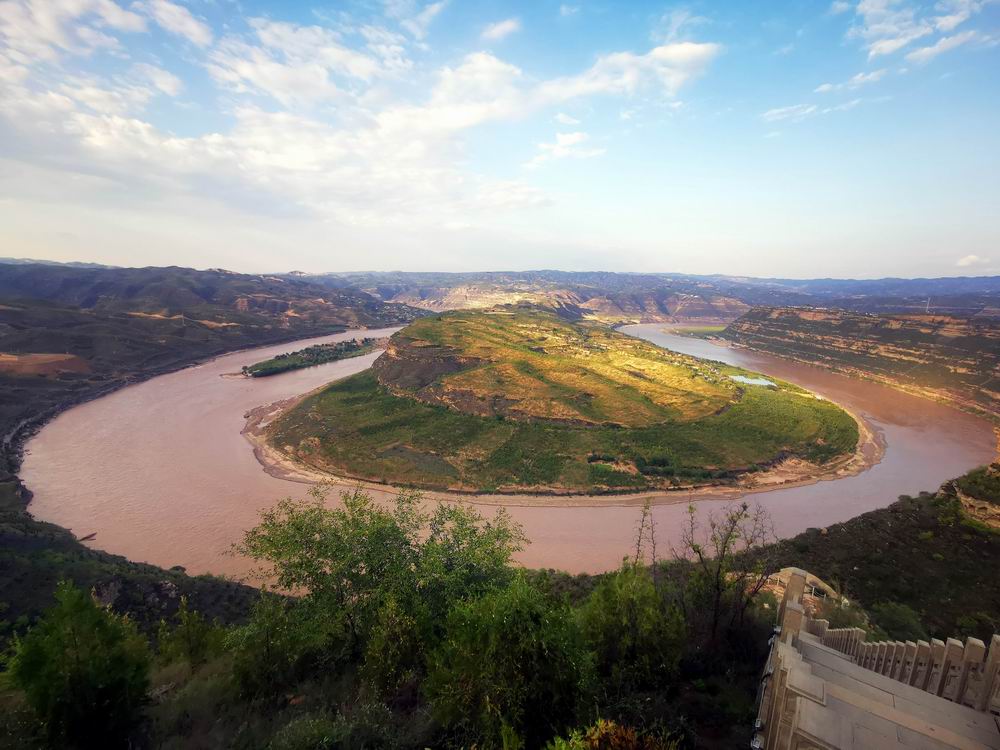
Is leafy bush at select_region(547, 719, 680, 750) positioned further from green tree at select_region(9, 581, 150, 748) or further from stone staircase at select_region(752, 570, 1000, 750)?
green tree at select_region(9, 581, 150, 748)

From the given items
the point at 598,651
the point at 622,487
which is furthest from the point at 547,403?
the point at 598,651

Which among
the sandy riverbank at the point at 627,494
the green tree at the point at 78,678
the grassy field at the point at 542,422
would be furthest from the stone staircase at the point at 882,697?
the grassy field at the point at 542,422

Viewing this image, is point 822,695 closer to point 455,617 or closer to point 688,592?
point 455,617

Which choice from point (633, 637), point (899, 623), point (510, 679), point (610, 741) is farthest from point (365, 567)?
point (899, 623)

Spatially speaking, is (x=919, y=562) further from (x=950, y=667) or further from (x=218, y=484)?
(x=218, y=484)

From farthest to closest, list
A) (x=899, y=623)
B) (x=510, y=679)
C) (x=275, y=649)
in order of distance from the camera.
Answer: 1. (x=899, y=623)
2. (x=275, y=649)
3. (x=510, y=679)

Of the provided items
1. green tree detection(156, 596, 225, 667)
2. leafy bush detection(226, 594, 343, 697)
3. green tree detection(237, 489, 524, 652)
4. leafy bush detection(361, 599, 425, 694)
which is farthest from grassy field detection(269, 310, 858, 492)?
leafy bush detection(361, 599, 425, 694)
